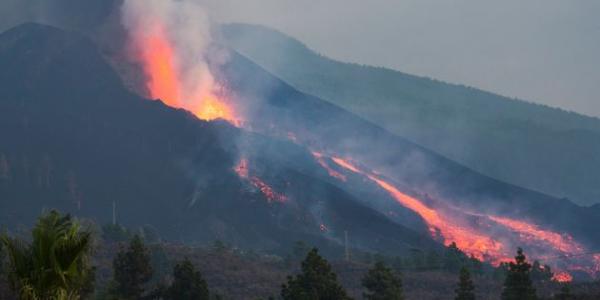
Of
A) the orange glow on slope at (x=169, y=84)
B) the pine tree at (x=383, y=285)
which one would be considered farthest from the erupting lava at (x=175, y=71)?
the pine tree at (x=383, y=285)

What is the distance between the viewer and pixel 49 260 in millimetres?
13969

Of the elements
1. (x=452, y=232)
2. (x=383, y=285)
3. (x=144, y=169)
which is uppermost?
(x=144, y=169)

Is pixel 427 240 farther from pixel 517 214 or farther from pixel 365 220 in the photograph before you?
pixel 517 214

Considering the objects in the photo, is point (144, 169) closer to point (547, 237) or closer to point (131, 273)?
point (547, 237)

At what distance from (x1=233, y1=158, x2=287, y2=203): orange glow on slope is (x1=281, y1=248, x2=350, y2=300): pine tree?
81.2m

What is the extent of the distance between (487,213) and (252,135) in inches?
1831

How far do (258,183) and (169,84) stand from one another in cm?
5455

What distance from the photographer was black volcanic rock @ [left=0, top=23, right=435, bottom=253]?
112562 millimetres

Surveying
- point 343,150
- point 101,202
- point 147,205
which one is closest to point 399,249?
point 147,205

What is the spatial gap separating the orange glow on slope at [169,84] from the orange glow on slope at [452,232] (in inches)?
1529

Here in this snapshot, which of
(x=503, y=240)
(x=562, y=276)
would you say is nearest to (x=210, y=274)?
(x=562, y=276)

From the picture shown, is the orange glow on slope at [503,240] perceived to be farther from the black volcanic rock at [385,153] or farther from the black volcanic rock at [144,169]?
the black volcanic rock at [385,153]

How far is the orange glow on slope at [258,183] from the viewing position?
118 metres

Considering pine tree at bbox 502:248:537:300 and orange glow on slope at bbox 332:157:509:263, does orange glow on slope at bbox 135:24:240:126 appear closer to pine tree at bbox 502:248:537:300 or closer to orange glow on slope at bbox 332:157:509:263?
orange glow on slope at bbox 332:157:509:263
